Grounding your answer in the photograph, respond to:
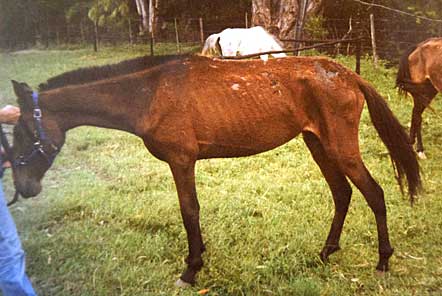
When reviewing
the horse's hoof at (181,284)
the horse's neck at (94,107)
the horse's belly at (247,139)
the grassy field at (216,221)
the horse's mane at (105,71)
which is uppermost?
the horse's mane at (105,71)

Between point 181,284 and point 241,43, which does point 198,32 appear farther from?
point 181,284

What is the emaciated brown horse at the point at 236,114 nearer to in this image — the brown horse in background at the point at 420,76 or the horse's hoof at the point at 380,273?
the horse's hoof at the point at 380,273

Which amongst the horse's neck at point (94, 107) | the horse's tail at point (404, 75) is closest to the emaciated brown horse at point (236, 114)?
the horse's neck at point (94, 107)

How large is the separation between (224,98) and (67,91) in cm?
70

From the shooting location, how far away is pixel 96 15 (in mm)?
2053

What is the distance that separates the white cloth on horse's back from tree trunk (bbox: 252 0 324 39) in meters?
0.04

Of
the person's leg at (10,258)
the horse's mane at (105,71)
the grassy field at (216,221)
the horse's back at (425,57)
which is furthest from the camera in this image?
the horse's back at (425,57)

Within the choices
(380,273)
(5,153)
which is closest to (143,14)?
(5,153)

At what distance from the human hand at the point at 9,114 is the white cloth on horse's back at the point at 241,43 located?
2.75ft

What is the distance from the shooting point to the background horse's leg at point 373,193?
228 centimetres

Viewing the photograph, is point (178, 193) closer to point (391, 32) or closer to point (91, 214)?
point (91, 214)

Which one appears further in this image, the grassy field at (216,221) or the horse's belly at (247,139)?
the horse's belly at (247,139)

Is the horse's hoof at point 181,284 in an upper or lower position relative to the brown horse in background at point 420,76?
lower

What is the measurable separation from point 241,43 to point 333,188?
86 centimetres
